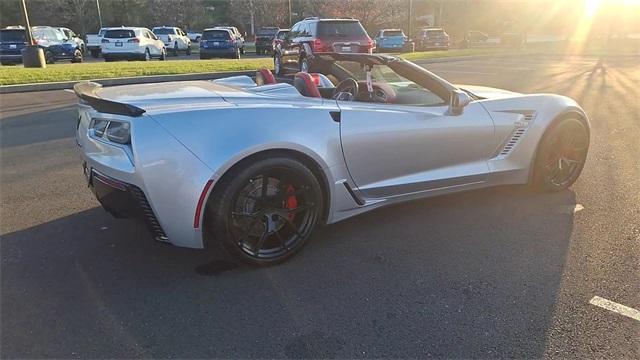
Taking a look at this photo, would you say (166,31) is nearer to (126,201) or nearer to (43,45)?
(43,45)

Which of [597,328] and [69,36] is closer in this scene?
[597,328]

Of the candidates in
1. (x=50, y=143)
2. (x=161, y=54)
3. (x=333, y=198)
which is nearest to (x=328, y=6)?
(x=161, y=54)

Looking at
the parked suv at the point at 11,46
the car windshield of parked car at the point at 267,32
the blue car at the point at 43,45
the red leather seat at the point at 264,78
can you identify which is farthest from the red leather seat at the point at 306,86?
the car windshield of parked car at the point at 267,32

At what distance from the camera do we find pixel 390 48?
29.3 metres

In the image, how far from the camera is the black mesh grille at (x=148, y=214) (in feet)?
9.01

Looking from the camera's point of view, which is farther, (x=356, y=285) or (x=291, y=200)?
(x=291, y=200)

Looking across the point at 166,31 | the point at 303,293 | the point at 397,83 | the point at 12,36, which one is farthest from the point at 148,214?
the point at 166,31

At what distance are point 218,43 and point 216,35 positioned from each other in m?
0.49

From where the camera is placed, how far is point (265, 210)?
3.04 m

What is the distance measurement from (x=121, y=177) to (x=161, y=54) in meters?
23.7

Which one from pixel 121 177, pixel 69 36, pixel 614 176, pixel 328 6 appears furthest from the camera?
pixel 328 6

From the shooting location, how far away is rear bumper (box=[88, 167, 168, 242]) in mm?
2765

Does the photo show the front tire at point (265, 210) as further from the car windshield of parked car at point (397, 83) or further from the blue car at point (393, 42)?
the blue car at point (393, 42)

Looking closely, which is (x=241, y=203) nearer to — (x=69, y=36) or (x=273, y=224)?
(x=273, y=224)
